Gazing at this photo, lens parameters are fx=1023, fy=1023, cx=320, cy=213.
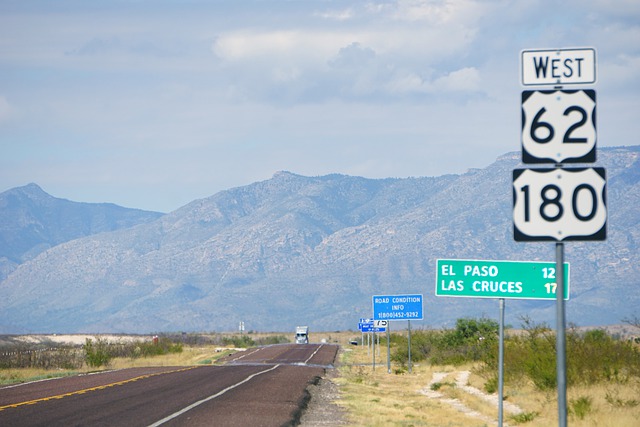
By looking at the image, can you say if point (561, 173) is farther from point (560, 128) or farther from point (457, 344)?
point (457, 344)

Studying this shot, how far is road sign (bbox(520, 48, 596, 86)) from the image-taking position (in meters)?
9.22

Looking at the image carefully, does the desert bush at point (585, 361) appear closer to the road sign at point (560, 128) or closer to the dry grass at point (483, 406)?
the dry grass at point (483, 406)

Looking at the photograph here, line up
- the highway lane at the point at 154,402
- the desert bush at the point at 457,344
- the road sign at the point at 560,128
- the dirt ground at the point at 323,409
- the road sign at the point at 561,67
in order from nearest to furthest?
1. the road sign at the point at 560,128
2. the road sign at the point at 561,67
3. the highway lane at the point at 154,402
4. the dirt ground at the point at 323,409
5. the desert bush at the point at 457,344

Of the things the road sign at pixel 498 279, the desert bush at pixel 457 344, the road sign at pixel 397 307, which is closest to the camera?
the road sign at pixel 498 279

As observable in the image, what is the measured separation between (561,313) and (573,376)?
2001 centimetres

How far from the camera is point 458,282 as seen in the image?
1717 cm

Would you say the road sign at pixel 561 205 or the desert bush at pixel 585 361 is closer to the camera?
the road sign at pixel 561 205

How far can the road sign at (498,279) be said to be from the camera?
652 inches

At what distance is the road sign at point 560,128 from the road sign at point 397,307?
40254 millimetres

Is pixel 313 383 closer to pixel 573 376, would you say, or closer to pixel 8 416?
pixel 573 376

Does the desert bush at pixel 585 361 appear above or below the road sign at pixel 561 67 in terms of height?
below

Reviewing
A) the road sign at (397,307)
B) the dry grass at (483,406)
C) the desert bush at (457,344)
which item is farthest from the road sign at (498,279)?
the desert bush at (457,344)

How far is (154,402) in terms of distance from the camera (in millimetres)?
24344

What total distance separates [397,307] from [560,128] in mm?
40705
